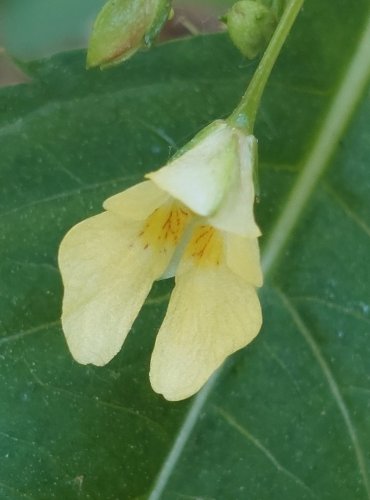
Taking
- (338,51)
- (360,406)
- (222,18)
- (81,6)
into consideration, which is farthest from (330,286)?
(81,6)

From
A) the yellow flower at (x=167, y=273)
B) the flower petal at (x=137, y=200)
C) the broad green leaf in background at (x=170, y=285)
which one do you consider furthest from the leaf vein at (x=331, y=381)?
the flower petal at (x=137, y=200)

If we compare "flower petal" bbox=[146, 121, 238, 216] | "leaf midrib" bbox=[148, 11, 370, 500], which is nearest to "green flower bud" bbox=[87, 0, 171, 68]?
"flower petal" bbox=[146, 121, 238, 216]

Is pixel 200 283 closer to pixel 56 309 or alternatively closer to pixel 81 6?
pixel 56 309

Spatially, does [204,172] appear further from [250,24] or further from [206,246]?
[250,24]

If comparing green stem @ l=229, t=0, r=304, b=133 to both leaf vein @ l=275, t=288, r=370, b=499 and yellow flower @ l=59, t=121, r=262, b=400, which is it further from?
leaf vein @ l=275, t=288, r=370, b=499

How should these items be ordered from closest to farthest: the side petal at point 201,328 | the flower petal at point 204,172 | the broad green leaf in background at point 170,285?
the flower petal at point 204,172
the side petal at point 201,328
the broad green leaf in background at point 170,285

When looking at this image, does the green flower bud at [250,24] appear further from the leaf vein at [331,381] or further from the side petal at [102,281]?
the leaf vein at [331,381]

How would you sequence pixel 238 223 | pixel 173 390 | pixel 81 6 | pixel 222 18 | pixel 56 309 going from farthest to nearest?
pixel 81 6, pixel 56 309, pixel 222 18, pixel 173 390, pixel 238 223
